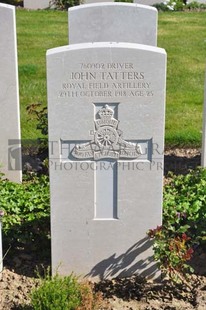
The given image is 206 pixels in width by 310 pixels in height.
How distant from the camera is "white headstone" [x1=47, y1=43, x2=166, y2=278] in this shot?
4562 millimetres

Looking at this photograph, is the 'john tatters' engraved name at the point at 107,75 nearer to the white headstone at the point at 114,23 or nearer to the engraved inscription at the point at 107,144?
the engraved inscription at the point at 107,144

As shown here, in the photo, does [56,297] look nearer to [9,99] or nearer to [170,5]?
[9,99]

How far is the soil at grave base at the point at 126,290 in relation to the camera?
4.70 m

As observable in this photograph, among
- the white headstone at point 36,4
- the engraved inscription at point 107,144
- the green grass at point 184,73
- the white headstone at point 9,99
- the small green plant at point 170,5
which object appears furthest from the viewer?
the white headstone at point 36,4

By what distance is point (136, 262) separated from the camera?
197 inches

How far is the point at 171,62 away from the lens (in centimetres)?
1173

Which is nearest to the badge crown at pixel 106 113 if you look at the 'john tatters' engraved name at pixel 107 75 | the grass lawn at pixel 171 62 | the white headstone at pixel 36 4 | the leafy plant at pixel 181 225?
the 'john tatters' engraved name at pixel 107 75

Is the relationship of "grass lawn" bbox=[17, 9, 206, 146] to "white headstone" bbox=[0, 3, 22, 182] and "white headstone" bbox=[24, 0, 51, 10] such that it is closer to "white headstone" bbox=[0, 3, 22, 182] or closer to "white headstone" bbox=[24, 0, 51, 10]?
"white headstone" bbox=[24, 0, 51, 10]

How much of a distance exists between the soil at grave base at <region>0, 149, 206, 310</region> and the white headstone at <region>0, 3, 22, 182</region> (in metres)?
1.59

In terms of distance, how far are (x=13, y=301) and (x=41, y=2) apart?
15.3m

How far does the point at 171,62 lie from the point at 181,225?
22.9ft

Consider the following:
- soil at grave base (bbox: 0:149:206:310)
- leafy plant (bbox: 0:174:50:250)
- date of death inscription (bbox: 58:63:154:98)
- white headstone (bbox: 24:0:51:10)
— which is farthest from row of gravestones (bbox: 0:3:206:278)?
white headstone (bbox: 24:0:51:10)

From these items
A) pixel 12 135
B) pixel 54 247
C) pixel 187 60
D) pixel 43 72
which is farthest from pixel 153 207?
pixel 187 60

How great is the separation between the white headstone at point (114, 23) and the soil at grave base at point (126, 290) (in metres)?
2.69
